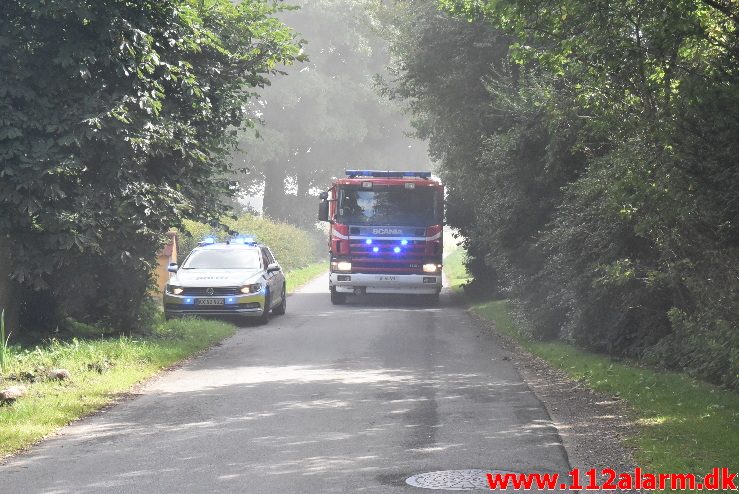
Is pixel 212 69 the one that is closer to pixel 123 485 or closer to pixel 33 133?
pixel 33 133

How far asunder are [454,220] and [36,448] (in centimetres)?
2229

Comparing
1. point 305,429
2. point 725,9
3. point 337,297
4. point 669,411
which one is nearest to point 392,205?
point 337,297

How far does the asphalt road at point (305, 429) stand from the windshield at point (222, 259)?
19.1ft

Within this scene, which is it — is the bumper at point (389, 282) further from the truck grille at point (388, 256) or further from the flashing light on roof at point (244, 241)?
the flashing light on roof at point (244, 241)

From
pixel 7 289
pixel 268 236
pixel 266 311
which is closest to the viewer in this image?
pixel 7 289

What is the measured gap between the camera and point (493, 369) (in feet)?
48.6

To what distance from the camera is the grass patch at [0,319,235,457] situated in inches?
394

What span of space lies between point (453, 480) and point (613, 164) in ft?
20.2

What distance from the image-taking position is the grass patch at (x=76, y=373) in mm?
10016

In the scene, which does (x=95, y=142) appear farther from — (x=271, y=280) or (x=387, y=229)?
(x=387, y=229)

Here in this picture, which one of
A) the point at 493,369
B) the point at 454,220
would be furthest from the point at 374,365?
the point at 454,220

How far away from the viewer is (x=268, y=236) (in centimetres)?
4231

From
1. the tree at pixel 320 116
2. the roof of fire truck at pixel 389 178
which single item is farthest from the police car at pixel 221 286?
the tree at pixel 320 116

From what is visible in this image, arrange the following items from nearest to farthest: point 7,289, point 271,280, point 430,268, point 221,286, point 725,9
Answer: point 725,9, point 7,289, point 221,286, point 271,280, point 430,268
